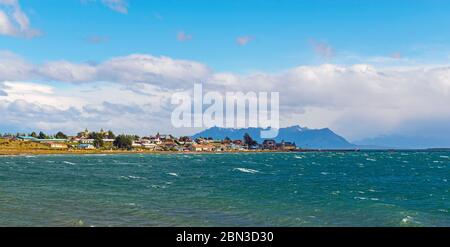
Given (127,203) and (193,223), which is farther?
(127,203)

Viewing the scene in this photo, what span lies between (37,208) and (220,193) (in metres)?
25.6

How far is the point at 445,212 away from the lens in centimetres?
4831
